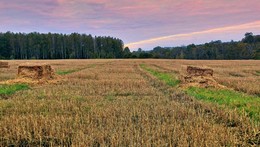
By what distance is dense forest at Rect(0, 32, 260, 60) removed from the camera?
446 feet

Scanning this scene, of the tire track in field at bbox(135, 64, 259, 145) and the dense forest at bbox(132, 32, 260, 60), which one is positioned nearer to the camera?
the tire track in field at bbox(135, 64, 259, 145)

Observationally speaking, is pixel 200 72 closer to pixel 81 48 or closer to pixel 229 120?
pixel 229 120

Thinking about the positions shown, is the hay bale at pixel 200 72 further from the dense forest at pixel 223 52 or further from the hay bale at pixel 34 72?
the dense forest at pixel 223 52

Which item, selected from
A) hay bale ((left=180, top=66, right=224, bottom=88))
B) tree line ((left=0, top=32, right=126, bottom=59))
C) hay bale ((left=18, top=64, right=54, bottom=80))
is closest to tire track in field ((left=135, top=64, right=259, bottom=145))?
hay bale ((left=180, top=66, right=224, bottom=88))

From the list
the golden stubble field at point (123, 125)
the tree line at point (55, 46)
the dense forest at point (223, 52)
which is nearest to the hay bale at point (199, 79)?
the golden stubble field at point (123, 125)

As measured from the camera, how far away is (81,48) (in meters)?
154

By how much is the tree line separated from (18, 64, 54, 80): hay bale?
368ft

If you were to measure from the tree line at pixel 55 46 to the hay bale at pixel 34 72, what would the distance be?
368ft

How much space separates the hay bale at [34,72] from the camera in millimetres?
23312

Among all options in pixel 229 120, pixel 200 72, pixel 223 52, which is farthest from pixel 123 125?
pixel 223 52

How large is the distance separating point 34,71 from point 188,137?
59.8 ft

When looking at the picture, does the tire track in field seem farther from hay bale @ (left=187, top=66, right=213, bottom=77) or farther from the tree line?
the tree line

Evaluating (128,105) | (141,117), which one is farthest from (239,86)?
(141,117)

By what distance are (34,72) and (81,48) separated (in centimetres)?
13203
